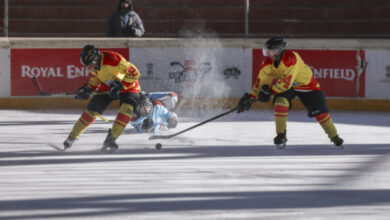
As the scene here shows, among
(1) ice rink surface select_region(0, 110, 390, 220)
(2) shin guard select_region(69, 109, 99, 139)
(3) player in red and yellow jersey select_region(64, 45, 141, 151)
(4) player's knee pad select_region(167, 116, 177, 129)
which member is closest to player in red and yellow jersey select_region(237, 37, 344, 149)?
(1) ice rink surface select_region(0, 110, 390, 220)

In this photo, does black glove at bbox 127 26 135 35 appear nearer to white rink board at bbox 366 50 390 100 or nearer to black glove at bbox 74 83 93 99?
white rink board at bbox 366 50 390 100

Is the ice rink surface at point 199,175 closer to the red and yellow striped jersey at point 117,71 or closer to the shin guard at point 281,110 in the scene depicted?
the shin guard at point 281,110

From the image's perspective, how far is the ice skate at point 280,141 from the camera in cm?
745

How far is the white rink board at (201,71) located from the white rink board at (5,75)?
6.35 feet

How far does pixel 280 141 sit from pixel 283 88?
59cm

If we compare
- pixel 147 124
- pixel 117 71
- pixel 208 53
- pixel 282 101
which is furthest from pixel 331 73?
pixel 117 71

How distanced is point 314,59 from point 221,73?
4.86 feet

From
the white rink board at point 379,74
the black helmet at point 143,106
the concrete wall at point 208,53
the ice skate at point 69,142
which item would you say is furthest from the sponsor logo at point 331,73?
the ice skate at point 69,142

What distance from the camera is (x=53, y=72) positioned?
11.3 m

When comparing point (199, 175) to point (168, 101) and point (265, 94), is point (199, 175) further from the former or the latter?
point (168, 101)

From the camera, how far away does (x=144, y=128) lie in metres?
8.37

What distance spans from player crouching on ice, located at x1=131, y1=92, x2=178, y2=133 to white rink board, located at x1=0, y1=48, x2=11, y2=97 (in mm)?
3346

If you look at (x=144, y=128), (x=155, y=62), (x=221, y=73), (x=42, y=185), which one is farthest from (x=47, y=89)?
(x=42, y=185)

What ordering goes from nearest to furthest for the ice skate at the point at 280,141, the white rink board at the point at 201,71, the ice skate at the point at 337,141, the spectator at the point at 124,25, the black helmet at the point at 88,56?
1. the black helmet at the point at 88,56
2. the ice skate at the point at 280,141
3. the ice skate at the point at 337,141
4. the white rink board at the point at 201,71
5. the spectator at the point at 124,25
